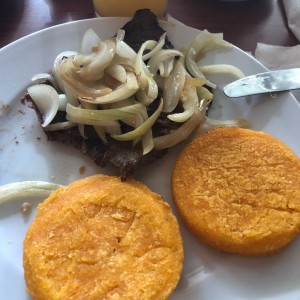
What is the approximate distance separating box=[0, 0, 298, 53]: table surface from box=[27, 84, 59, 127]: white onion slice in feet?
2.10

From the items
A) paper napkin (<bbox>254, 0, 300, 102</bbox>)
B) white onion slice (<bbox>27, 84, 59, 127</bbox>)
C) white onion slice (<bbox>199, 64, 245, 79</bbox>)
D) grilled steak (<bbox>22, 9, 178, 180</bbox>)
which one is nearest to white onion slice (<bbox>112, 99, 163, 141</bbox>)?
grilled steak (<bbox>22, 9, 178, 180</bbox>)

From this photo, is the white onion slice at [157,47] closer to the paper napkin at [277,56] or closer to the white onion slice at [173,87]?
the white onion slice at [173,87]

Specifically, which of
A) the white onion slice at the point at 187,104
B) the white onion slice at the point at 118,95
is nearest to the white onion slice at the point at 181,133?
the white onion slice at the point at 187,104

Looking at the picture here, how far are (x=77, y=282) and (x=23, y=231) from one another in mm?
323

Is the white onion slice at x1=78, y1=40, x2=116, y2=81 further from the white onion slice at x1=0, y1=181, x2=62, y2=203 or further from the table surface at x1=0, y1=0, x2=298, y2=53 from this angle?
the table surface at x1=0, y1=0, x2=298, y2=53

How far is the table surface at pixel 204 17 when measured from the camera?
236 cm

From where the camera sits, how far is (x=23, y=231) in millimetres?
1630

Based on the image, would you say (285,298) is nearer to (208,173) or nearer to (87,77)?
(208,173)

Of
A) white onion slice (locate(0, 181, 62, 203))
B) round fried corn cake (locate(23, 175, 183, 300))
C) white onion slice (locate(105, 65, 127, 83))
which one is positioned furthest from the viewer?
white onion slice (locate(105, 65, 127, 83))

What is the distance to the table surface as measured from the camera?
2357 mm

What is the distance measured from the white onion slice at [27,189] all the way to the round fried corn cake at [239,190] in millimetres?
452

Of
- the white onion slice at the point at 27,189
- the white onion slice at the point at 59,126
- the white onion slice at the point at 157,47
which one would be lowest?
the white onion slice at the point at 27,189

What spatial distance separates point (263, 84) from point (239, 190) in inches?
21.1

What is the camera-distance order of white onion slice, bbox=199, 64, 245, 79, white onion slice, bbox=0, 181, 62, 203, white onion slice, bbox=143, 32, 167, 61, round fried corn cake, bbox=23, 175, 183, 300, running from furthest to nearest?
white onion slice, bbox=199, 64, 245, 79 < white onion slice, bbox=143, 32, 167, 61 < white onion slice, bbox=0, 181, 62, 203 < round fried corn cake, bbox=23, 175, 183, 300
